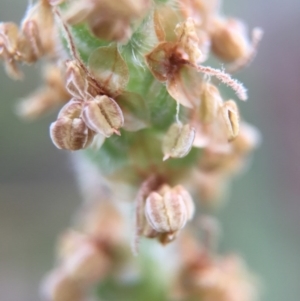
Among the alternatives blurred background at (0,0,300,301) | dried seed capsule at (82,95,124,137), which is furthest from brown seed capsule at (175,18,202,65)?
blurred background at (0,0,300,301)

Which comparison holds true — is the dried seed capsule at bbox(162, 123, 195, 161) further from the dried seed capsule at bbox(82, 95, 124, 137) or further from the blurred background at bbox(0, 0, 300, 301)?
the blurred background at bbox(0, 0, 300, 301)

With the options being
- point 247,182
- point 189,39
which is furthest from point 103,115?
point 247,182

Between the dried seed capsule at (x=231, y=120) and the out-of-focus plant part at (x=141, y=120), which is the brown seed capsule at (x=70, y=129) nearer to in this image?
the out-of-focus plant part at (x=141, y=120)

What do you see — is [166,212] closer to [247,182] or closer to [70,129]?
[70,129]

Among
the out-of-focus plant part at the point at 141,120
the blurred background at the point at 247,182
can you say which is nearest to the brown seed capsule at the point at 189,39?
the out-of-focus plant part at the point at 141,120

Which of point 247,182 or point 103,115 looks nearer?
point 103,115

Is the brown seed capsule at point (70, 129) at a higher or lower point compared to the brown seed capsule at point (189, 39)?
lower

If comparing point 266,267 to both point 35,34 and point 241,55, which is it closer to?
point 241,55

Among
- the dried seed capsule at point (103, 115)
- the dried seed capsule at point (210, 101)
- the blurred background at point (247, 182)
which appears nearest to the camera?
the dried seed capsule at point (103, 115)
